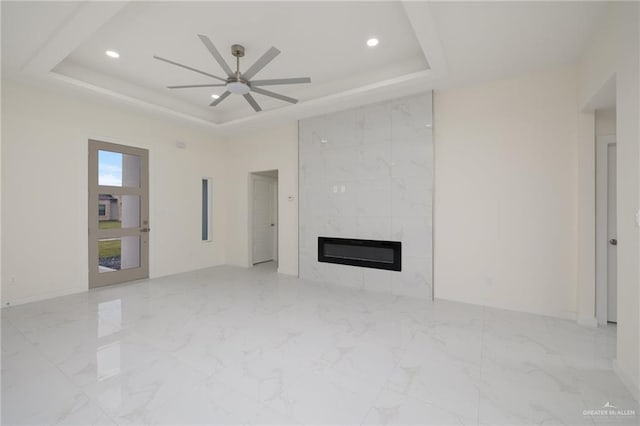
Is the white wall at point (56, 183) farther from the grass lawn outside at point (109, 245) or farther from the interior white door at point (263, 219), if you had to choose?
the interior white door at point (263, 219)

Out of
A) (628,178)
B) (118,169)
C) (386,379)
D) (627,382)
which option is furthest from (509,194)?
(118,169)

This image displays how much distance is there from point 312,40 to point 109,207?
174 inches

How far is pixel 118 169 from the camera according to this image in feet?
16.8

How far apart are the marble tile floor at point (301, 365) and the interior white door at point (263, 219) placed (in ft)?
10.1

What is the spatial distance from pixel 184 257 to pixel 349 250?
12.0 feet

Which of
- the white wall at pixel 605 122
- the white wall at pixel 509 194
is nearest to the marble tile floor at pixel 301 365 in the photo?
the white wall at pixel 509 194

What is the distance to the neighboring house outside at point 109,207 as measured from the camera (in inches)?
193

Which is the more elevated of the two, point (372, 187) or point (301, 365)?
point (372, 187)

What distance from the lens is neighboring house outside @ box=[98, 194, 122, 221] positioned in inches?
193

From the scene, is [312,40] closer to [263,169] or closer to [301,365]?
[263,169]

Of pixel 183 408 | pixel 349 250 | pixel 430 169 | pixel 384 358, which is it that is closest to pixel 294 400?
pixel 183 408

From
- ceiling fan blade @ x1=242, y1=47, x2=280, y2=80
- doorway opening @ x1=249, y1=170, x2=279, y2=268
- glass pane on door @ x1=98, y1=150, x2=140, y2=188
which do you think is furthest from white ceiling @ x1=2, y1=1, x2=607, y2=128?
doorway opening @ x1=249, y1=170, x2=279, y2=268

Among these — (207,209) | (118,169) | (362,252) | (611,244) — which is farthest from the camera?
(207,209)

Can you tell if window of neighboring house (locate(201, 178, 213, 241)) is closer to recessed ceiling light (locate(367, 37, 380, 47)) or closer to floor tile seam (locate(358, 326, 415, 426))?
recessed ceiling light (locate(367, 37, 380, 47))
